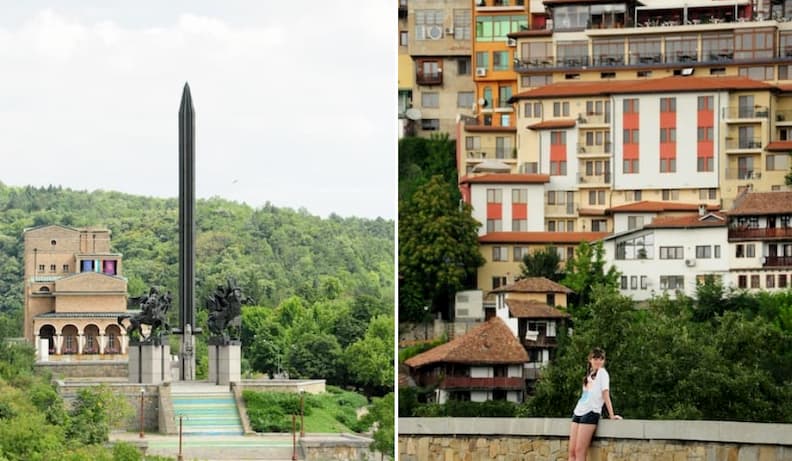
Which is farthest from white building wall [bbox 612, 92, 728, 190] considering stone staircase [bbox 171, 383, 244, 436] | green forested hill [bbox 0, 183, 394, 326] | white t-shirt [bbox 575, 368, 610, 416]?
green forested hill [bbox 0, 183, 394, 326]

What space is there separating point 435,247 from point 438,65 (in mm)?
1130

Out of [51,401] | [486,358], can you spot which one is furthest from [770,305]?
[51,401]

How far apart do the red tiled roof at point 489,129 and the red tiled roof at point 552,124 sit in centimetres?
12

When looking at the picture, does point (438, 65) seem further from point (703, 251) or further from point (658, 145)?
point (703, 251)

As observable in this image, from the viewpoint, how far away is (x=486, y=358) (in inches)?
472

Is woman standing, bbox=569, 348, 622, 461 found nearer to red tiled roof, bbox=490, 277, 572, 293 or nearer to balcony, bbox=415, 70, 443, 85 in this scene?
red tiled roof, bbox=490, 277, 572, 293

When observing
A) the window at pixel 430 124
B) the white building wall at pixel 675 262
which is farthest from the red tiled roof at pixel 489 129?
the white building wall at pixel 675 262

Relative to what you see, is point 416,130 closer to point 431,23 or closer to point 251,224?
point 431,23

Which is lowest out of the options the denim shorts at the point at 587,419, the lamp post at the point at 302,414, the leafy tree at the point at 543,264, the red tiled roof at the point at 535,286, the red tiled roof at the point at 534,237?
the lamp post at the point at 302,414

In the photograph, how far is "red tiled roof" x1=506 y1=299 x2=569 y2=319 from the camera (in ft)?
39.3

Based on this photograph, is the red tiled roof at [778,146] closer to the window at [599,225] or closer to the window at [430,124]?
the window at [599,225]

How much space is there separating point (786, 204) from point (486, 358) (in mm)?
1882

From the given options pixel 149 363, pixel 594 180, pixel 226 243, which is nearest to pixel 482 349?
pixel 594 180

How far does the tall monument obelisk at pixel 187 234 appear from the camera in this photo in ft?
48.7
